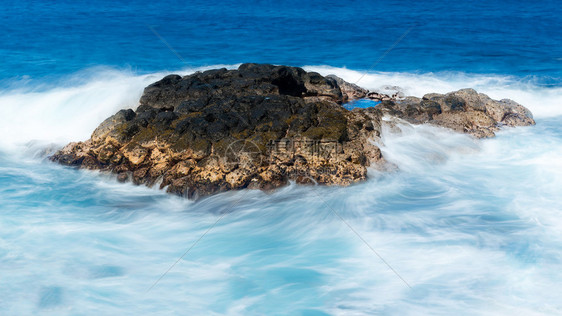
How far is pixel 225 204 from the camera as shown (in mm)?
7461

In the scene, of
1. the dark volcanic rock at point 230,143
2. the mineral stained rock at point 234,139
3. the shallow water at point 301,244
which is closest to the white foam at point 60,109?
the mineral stained rock at point 234,139

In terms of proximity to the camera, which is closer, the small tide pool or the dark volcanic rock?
the dark volcanic rock

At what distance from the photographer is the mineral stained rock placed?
7.71 m

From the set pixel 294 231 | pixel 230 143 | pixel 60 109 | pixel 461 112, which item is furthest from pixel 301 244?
pixel 60 109

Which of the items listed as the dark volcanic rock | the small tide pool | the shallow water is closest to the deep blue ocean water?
the shallow water

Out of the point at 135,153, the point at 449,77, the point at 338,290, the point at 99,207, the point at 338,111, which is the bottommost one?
the point at 338,290

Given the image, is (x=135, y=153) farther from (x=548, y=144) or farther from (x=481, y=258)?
(x=548, y=144)

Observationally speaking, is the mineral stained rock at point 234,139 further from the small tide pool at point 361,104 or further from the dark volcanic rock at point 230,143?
the small tide pool at point 361,104

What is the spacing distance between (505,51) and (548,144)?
9817 mm

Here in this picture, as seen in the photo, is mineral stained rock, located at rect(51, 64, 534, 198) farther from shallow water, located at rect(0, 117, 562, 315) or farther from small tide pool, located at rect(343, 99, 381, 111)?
small tide pool, located at rect(343, 99, 381, 111)

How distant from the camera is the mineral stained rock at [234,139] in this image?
25.3 ft

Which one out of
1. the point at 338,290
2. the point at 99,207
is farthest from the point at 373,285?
the point at 99,207

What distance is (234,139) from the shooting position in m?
7.91

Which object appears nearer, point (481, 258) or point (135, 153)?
point (481, 258)
